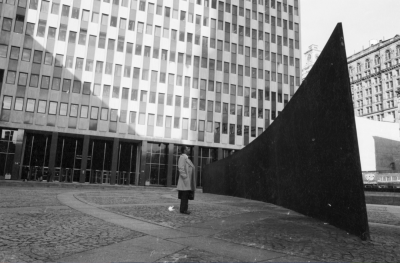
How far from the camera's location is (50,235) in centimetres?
437

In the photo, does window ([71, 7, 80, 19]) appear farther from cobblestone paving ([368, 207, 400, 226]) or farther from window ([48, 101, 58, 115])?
cobblestone paving ([368, 207, 400, 226])

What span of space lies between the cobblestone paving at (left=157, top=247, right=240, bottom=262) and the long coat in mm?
3664

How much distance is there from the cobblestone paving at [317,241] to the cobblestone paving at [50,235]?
67.1 inches

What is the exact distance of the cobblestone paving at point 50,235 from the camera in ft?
11.4

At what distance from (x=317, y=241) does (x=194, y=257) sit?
1.94 metres

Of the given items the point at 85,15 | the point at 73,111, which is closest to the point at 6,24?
the point at 85,15

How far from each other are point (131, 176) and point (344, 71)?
34068mm

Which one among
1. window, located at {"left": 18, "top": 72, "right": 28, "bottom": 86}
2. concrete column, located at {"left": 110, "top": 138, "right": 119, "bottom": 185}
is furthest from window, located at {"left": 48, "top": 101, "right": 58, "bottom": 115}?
concrete column, located at {"left": 110, "top": 138, "right": 119, "bottom": 185}

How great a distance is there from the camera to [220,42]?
42438 mm

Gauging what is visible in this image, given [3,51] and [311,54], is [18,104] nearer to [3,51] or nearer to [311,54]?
[3,51]

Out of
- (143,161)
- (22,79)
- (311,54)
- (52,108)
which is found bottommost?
(143,161)

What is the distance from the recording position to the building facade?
78.4 m

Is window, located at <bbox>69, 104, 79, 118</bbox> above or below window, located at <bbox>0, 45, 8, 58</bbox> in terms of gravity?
below

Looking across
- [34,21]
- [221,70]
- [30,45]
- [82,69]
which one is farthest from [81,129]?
[221,70]
